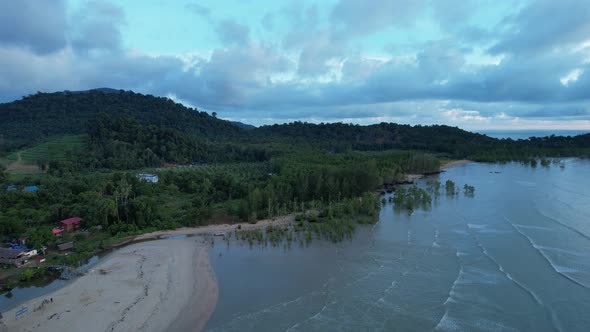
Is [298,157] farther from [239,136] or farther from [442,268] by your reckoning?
[239,136]

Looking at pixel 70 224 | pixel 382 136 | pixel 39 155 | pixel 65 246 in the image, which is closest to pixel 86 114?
pixel 39 155

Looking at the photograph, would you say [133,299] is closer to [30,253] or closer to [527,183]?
[30,253]

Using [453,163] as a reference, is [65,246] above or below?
below

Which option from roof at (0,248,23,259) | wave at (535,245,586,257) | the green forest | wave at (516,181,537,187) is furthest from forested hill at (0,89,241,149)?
wave at (535,245,586,257)

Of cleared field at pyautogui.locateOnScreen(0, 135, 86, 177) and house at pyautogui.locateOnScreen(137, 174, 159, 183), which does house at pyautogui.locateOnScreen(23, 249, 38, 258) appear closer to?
house at pyautogui.locateOnScreen(137, 174, 159, 183)

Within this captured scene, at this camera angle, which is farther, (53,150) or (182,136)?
(182,136)

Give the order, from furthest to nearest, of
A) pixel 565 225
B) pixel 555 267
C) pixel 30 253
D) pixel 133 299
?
pixel 565 225, pixel 30 253, pixel 555 267, pixel 133 299

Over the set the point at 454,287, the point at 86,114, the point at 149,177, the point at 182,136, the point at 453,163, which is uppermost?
the point at 86,114
